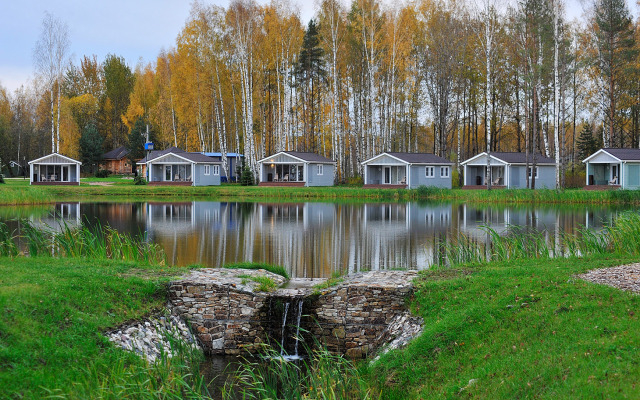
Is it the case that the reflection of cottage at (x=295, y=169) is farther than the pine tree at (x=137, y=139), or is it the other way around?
the pine tree at (x=137, y=139)

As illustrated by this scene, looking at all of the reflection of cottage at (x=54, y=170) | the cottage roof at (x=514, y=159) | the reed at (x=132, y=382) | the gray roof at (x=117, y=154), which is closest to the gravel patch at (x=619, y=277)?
the reed at (x=132, y=382)

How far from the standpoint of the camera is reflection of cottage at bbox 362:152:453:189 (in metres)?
49.9

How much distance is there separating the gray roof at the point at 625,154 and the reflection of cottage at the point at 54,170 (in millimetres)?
44279

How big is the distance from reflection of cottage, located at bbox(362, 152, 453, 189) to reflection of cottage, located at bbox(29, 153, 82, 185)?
26.4 meters

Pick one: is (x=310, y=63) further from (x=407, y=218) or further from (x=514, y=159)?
(x=407, y=218)

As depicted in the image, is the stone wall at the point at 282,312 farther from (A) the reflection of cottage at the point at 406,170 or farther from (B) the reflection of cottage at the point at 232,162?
(B) the reflection of cottage at the point at 232,162

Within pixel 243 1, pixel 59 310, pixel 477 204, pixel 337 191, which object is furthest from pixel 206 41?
pixel 59 310

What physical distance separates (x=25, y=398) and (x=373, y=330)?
5326 millimetres

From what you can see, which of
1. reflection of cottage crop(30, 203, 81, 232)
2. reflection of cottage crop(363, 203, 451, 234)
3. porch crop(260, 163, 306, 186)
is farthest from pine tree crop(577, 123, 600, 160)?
reflection of cottage crop(30, 203, 81, 232)

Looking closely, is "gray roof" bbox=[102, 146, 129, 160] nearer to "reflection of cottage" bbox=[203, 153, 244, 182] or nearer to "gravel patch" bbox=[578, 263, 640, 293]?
"reflection of cottage" bbox=[203, 153, 244, 182]

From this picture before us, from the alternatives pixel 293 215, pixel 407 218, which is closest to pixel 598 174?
pixel 407 218

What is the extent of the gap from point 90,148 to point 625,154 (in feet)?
180

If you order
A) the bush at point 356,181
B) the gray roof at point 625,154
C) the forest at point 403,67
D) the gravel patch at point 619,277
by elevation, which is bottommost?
the gravel patch at point 619,277

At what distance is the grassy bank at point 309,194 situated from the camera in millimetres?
36594
